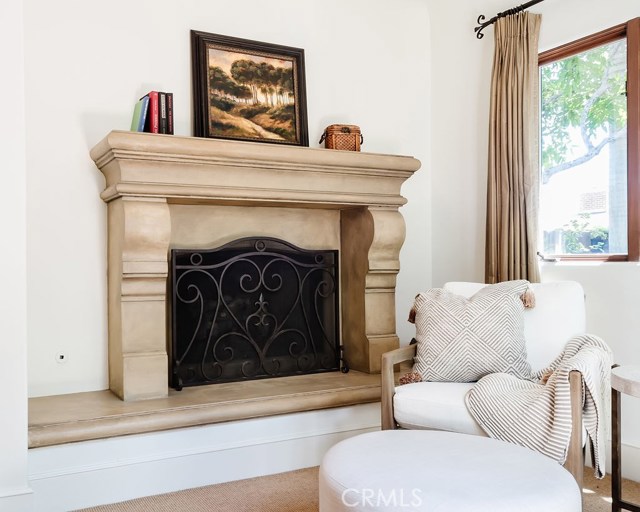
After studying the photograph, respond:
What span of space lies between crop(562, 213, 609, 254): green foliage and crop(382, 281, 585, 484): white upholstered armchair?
47 cm

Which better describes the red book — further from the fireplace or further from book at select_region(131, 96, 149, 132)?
the fireplace

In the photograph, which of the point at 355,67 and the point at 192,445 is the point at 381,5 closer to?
the point at 355,67

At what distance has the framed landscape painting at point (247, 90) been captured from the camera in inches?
126

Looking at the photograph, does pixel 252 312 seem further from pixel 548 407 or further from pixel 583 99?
pixel 583 99

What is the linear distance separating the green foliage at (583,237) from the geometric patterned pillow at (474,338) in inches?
23.6

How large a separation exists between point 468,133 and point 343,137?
33.9 inches

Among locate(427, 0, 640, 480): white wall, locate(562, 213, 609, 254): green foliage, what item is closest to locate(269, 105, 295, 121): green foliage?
locate(427, 0, 640, 480): white wall

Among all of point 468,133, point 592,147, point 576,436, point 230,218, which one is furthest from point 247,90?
point 576,436

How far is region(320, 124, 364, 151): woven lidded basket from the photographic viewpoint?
334 cm

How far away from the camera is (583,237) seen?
304cm

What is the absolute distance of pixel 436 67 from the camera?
3938 millimetres

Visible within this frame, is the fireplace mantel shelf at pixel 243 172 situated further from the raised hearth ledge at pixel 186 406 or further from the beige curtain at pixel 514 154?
the raised hearth ledge at pixel 186 406

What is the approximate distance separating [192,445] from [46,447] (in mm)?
573

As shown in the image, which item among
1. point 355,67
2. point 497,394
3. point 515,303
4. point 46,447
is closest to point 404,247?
point 355,67
